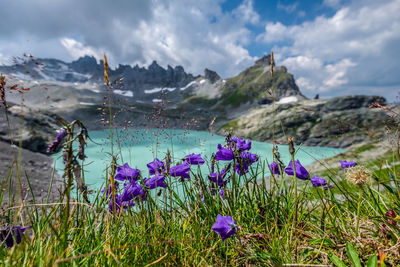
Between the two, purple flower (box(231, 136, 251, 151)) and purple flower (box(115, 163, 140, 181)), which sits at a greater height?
purple flower (box(231, 136, 251, 151))

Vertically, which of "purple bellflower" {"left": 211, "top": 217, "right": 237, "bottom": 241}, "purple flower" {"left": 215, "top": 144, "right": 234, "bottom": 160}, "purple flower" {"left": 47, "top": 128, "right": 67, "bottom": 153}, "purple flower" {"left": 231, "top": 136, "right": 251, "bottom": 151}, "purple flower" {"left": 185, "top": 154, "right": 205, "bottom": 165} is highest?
"purple flower" {"left": 47, "top": 128, "right": 67, "bottom": 153}

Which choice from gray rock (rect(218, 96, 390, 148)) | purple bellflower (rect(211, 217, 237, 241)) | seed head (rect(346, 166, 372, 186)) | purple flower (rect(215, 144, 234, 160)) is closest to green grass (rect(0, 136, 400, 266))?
purple bellflower (rect(211, 217, 237, 241))

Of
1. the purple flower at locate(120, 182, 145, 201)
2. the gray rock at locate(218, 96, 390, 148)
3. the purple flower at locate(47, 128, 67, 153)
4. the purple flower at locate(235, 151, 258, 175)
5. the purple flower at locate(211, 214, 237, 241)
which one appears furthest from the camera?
the gray rock at locate(218, 96, 390, 148)

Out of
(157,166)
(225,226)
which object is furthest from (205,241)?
(157,166)

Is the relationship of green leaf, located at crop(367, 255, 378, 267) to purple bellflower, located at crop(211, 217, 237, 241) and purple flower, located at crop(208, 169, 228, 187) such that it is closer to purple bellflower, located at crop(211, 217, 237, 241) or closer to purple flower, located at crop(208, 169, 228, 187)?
purple bellflower, located at crop(211, 217, 237, 241)

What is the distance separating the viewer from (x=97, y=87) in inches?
7707

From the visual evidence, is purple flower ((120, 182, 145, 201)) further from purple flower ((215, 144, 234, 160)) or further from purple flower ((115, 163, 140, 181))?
purple flower ((215, 144, 234, 160))

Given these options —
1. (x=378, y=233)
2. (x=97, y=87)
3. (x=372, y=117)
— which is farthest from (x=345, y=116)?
(x=97, y=87)

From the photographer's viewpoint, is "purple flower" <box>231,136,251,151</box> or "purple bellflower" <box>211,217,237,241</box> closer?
"purple bellflower" <box>211,217,237,241</box>

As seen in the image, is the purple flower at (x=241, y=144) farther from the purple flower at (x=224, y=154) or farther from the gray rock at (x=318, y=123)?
the gray rock at (x=318, y=123)

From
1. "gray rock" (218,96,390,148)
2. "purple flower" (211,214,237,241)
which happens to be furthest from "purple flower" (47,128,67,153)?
"gray rock" (218,96,390,148)

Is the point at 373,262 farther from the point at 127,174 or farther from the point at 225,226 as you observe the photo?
the point at 127,174

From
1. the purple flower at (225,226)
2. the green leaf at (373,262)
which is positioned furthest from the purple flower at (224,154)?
the green leaf at (373,262)

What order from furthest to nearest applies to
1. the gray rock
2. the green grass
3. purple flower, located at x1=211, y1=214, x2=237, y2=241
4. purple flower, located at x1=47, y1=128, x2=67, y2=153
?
the gray rock
the green grass
purple flower, located at x1=211, y1=214, x2=237, y2=241
purple flower, located at x1=47, y1=128, x2=67, y2=153
